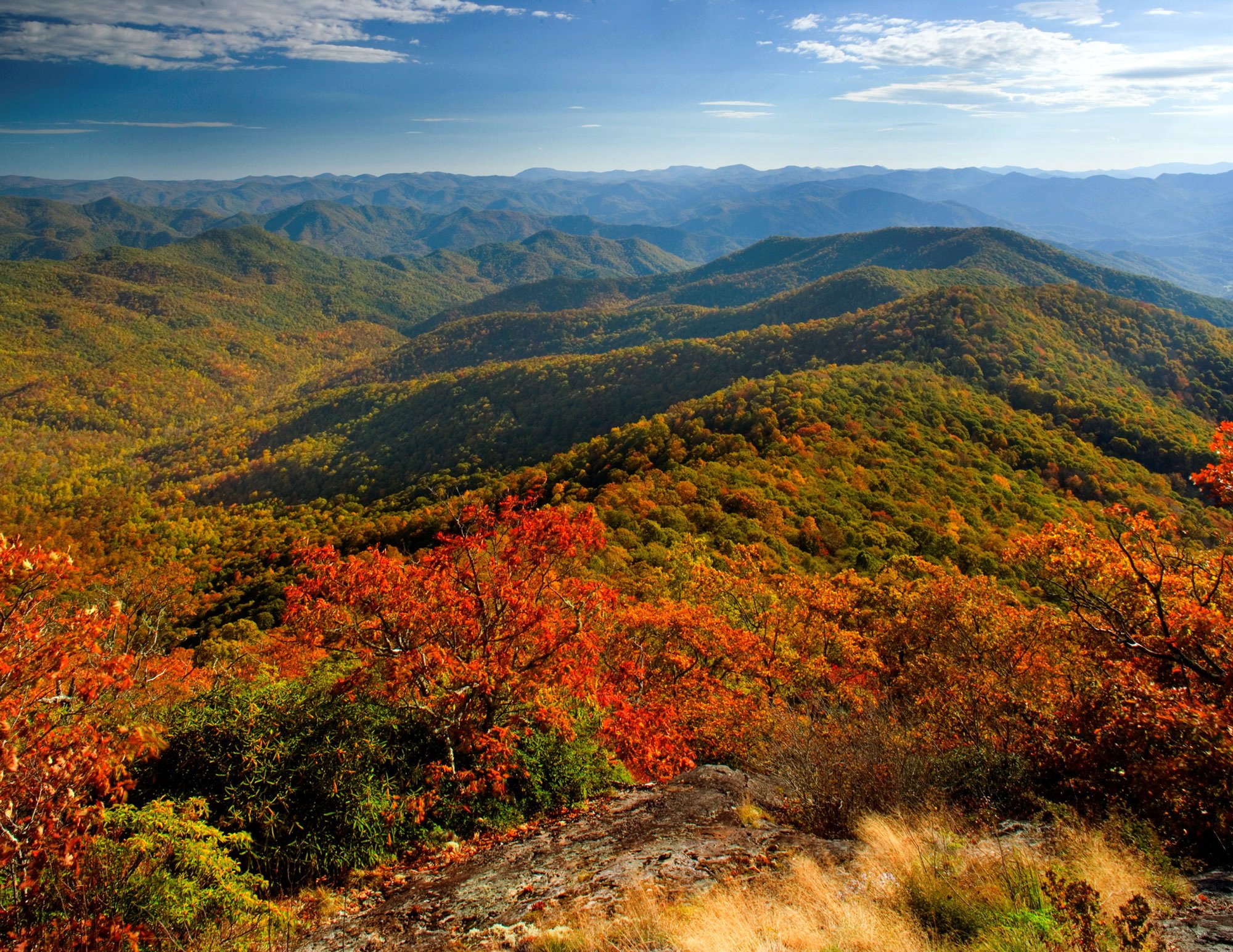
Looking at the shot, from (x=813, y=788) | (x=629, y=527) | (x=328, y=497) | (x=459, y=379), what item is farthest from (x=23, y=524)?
(x=813, y=788)

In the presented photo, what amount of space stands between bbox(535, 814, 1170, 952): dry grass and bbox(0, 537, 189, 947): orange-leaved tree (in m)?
6.31

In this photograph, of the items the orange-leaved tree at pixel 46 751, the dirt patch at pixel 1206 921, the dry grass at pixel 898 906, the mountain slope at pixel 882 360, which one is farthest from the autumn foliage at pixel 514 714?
the mountain slope at pixel 882 360

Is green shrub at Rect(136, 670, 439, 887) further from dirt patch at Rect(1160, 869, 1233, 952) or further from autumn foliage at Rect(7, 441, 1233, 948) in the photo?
dirt patch at Rect(1160, 869, 1233, 952)

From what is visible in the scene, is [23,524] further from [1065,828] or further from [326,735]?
[1065,828]

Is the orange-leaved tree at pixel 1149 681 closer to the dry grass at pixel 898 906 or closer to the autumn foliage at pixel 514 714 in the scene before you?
the autumn foliage at pixel 514 714

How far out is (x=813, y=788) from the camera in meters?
13.6

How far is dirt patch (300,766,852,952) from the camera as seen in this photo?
989 cm

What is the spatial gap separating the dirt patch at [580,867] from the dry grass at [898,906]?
845 mm

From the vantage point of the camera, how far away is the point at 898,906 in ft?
29.4

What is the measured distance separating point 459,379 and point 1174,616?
591 feet

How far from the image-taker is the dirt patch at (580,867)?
32.4 ft

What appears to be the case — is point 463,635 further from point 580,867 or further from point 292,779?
point 580,867

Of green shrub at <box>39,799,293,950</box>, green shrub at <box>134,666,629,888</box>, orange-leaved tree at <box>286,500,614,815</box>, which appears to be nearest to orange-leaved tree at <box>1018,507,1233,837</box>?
orange-leaved tree at <box>286,500,614,815</box>

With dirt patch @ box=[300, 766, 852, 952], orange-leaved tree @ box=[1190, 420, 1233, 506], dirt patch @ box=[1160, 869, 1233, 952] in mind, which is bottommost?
dirt patch @ box=[300, 766, 852, 952]
